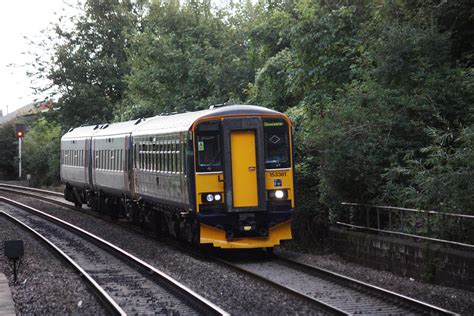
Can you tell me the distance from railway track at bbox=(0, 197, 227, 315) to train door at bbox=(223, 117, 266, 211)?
88.7 inches

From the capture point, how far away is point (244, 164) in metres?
16.6

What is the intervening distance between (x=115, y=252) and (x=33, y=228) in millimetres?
7791

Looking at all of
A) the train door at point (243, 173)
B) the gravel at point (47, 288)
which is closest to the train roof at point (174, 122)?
the train door at point (243, 173)

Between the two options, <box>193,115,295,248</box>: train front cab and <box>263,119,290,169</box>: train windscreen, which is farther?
<box>263,119,290,169</box>: train windscreen

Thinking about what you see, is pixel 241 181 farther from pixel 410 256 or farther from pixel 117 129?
pixel 117 129

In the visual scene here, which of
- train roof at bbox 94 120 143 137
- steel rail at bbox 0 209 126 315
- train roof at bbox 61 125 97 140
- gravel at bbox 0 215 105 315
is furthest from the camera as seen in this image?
train roof at bbox 61 125 97 140

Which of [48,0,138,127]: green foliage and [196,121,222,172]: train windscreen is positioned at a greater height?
[48,0,138,127]: green foliage

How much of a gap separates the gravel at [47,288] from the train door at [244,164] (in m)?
3.43

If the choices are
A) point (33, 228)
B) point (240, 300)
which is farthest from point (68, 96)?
→ point (240, 300)

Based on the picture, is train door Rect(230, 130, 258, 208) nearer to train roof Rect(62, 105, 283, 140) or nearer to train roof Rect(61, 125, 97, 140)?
train roof Rect(62, 105, 283, 140)

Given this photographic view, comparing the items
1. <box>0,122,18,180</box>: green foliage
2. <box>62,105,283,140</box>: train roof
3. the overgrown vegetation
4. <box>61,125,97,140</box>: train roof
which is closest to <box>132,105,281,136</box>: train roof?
<box>62,105,283,140</box>: train roof

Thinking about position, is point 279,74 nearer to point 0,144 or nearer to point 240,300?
point 240,300

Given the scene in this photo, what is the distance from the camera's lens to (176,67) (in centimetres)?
3641

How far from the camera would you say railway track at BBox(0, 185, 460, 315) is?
35.1 ft
